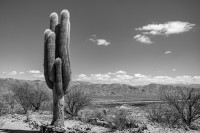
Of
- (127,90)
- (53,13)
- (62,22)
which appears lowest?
(127,90)

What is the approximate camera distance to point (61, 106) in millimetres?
10484

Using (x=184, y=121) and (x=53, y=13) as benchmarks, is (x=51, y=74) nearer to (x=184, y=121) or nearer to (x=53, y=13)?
(x=53, y=13)

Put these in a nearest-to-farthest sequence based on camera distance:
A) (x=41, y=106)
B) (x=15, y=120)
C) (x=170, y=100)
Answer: (x=15, y=120)
(x=170, y=100)
(x=41, y=106)

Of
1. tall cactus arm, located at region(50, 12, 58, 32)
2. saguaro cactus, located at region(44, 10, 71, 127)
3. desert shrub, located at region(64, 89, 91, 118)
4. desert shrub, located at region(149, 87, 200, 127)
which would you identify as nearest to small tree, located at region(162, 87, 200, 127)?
desert shrub, located at region(149, 87, 200, 127)

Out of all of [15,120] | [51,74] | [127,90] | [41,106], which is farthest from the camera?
[127,90]

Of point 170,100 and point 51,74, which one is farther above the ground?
point 51,74

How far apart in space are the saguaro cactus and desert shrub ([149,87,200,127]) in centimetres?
685

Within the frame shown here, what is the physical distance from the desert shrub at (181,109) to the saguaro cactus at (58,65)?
6854mm

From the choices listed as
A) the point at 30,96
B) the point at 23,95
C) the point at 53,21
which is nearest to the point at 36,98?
the point at 30,96

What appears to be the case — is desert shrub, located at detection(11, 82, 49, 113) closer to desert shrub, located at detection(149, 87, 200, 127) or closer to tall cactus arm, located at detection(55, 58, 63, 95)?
tall cactus arm, located at detection(55, 58, 63, 95)

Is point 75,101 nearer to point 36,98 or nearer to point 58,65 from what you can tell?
point 36,98

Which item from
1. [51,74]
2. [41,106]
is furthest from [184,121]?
[41,106]

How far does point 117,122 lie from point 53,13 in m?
6.93

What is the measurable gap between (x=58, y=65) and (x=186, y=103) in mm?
8795
